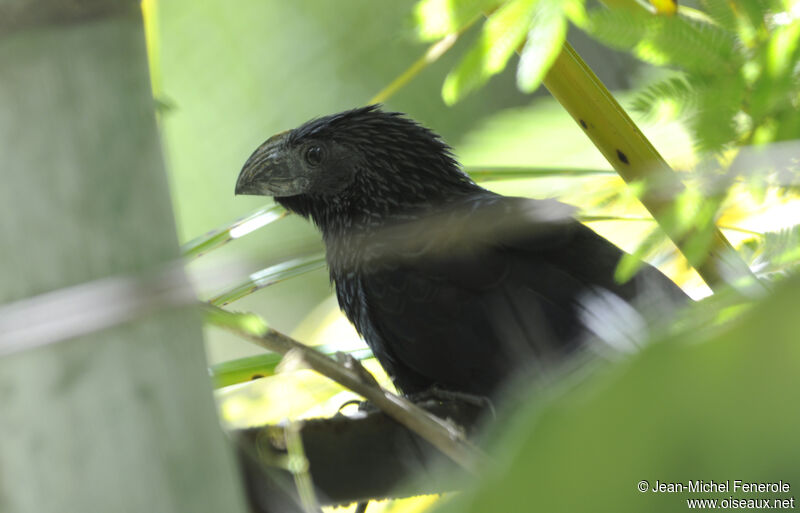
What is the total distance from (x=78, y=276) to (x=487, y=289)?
71cm

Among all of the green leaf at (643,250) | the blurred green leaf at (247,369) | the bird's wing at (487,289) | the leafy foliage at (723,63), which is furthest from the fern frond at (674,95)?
the blurred green leaf at (247,369)

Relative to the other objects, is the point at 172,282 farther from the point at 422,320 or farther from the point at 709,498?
the point at 422,320

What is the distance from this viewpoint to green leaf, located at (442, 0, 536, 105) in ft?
1.55

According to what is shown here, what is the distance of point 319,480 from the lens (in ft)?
2.45

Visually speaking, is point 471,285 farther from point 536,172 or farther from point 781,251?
point 781,251

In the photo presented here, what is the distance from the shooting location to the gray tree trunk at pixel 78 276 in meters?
0.36

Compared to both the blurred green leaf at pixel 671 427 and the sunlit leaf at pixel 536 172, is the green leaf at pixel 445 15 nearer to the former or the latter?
the blurred green leaf at pixel 671 427

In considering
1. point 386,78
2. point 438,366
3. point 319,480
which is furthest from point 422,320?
point 386,78

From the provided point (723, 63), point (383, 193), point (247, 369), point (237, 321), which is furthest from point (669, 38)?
point (383, 193)

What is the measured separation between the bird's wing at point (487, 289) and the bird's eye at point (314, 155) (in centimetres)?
33

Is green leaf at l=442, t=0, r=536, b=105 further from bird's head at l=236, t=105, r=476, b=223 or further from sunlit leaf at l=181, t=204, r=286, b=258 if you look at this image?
bird's head at l=236, t=105, r=476, b=223

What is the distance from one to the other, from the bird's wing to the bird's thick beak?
336 millimetres

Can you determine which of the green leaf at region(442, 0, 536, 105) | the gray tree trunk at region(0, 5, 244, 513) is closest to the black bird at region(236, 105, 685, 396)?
the green leaf at region(442, 0, 536, 105)

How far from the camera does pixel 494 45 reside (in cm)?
49
